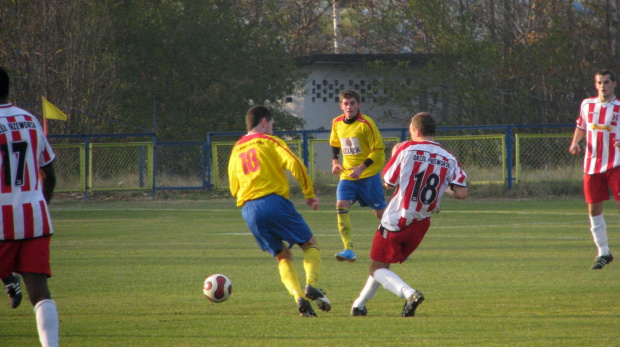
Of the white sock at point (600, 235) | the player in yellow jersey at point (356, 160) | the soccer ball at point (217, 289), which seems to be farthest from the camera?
the player in yellow jersey at point (356, 160)

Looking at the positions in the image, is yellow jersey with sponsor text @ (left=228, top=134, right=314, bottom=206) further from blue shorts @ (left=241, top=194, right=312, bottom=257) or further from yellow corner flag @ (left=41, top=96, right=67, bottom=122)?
yellow corner flag @ (left=41, top=96, right=67, bottom=122)

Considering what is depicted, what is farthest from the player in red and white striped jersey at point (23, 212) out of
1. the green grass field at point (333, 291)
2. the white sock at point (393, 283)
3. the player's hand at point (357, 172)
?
the player's hand at point (357, 172)

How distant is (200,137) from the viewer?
32.0 m

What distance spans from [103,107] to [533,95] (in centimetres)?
1519

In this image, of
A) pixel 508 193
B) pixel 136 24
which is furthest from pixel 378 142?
pixel 136 24

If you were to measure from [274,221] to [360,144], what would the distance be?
4329 millimetres

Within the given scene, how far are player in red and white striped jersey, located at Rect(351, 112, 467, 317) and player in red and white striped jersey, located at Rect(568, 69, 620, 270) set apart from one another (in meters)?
3.85

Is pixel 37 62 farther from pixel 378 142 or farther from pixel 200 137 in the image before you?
pixel 378 142

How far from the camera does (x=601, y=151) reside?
10070 mm

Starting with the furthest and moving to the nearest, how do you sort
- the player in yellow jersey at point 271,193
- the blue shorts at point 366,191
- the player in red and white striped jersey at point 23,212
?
the blue shorts at point 366,191 → the player in yellow jersey at point 271,193 → the player in red and white striped jersey at point 23,212

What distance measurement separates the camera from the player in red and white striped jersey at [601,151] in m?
9.97

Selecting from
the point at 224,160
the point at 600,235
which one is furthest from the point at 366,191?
the point at 224,160

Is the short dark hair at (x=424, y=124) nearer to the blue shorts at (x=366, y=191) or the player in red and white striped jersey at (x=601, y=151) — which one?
the player in red and white striped jersey at (x=601, y=151)

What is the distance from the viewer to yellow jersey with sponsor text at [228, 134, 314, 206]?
7242 millimetres
